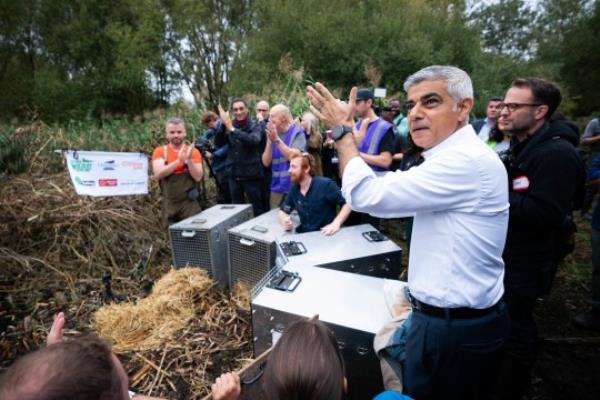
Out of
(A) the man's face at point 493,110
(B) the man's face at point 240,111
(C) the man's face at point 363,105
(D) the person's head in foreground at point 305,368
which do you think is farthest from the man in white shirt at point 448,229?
(B) the man's face at point 240,111

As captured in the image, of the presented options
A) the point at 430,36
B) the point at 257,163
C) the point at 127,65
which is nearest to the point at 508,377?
the point at 257,163

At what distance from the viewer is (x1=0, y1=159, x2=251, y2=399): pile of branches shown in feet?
9.08

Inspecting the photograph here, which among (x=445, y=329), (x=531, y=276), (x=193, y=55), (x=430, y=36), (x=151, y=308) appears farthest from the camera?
(x=193, y=55)

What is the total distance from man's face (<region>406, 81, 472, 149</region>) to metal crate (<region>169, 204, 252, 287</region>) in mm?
2309

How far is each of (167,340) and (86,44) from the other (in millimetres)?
18766

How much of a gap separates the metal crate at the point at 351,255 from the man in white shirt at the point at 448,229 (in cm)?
87

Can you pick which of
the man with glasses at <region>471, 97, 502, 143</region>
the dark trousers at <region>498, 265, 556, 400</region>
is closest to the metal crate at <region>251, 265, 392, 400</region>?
the dark trousers at <region>498, 265, 556, 400</region>

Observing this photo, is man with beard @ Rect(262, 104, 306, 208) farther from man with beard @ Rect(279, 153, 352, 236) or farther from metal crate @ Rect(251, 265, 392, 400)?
metal crate @ Rect(251, 265, 392, 400)

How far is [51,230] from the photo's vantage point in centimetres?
457

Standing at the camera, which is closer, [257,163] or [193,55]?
[257,163]

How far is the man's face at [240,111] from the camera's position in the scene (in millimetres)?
4530

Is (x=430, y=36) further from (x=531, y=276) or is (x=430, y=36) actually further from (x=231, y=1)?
(x=531, y=276)

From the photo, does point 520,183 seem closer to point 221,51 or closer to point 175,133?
point 175,133

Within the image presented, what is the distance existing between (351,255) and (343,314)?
71 cm
